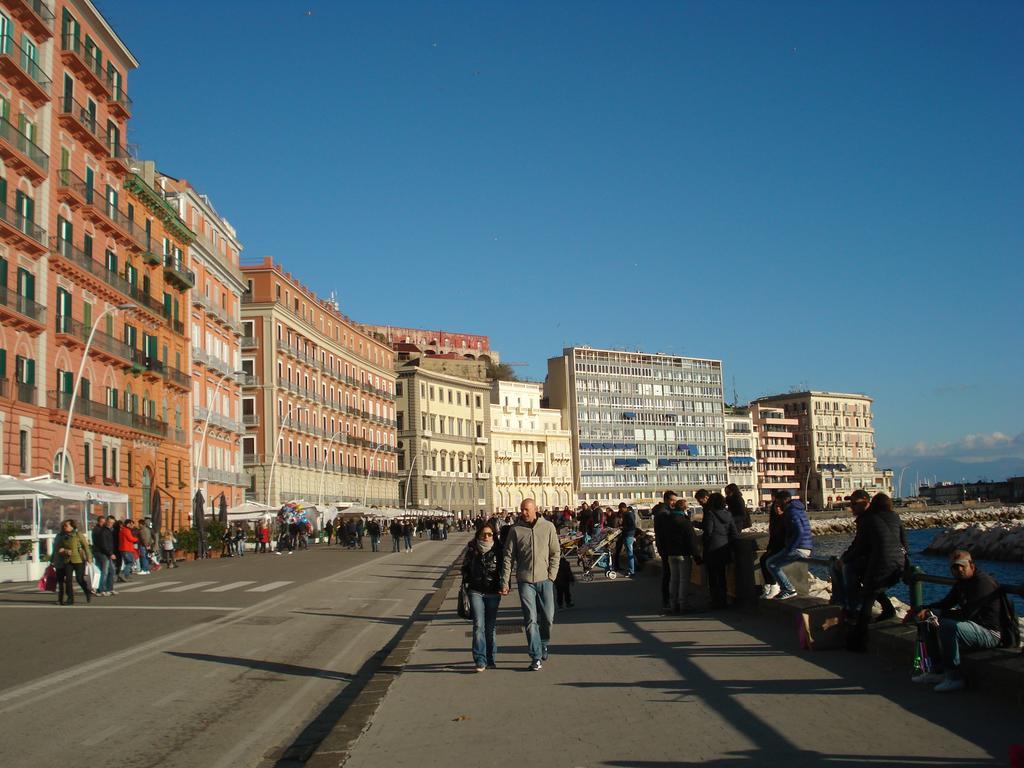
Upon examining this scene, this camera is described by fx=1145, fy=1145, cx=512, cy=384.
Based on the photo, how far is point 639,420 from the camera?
525 ft

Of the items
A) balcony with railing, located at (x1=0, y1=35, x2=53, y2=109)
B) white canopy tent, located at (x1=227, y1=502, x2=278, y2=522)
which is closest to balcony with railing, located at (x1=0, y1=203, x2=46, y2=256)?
balcony with railing, located at (x1=0, y1=35, x2=53, y2=109)

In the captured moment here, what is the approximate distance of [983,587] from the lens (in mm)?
9133

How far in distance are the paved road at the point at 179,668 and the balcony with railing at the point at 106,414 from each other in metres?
17.1

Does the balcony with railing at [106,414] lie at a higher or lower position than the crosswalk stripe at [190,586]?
higher

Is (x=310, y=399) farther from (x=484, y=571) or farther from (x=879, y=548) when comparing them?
(x=879, y=548)

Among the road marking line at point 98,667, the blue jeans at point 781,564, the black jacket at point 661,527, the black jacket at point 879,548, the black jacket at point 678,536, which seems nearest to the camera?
the road marking line at point 98,667

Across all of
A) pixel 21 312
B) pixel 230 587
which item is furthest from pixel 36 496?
pixel 21 312

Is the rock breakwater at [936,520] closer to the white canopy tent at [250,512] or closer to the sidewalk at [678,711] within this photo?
the white canopy tent at [250,512]

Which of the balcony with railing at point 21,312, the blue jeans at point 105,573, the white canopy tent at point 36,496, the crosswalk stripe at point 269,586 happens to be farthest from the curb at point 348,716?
the balcony with railing at point 21,312

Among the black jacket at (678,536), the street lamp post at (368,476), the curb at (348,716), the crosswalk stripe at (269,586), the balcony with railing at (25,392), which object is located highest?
the balcony with railing at (25,392)

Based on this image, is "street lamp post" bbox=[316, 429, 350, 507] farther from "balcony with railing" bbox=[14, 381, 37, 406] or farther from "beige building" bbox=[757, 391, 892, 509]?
"beige building" bbox=[757, 391, 892, 509]

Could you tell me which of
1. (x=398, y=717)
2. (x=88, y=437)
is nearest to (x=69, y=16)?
(x=88, y=437)

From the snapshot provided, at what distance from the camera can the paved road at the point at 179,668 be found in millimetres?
8516

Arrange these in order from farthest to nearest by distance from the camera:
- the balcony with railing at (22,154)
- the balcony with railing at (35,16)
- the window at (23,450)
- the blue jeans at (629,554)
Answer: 1. the balcony with railing at (35,16)
2. the window at (23,450)
3. the balcony with railing at (22,154)
4. the blue jeans at (629,554)
